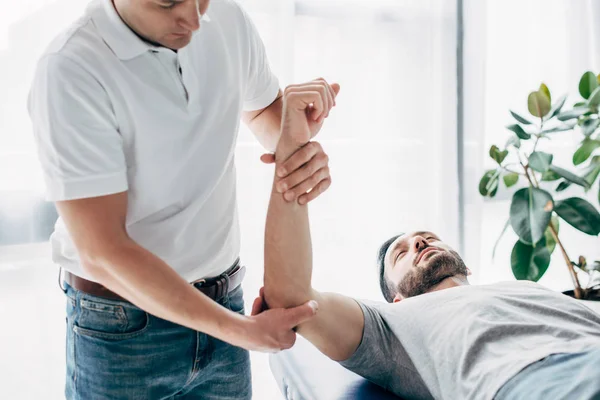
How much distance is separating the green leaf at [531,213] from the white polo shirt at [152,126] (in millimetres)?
1393

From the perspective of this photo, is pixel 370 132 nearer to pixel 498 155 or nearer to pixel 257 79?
pixel 498 155

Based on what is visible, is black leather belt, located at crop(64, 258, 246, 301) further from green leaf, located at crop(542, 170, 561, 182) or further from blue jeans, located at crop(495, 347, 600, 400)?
green leaf, located at crop(542, 170, 561, 182)

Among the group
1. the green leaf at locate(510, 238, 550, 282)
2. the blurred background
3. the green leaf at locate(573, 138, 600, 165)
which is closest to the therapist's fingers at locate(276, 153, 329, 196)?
the blurred background

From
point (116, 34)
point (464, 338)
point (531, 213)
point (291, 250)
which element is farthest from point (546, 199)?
point (116, 34)

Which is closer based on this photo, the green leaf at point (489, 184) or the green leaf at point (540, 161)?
the green leaf at point (540, 161)

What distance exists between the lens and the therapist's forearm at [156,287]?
953 millimetres

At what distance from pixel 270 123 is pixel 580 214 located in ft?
4.96

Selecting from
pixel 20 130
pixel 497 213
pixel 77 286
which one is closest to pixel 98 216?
pixel 77 286

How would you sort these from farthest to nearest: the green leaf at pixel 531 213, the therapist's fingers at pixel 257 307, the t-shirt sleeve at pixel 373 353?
the green leaf at pixel 531 213 < the t-shirt sleeve at pixel 373 353 < the therapist's fingers at pixel 257 307

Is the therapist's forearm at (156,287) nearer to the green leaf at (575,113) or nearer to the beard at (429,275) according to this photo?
the beard at (429,275)

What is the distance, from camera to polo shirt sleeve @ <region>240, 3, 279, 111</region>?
1278 mm

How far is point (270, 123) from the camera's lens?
1381 millimetres

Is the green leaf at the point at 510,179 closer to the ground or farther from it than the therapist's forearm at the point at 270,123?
closer to the ground

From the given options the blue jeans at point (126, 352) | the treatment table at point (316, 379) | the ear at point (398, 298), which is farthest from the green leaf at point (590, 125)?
the blue jeans at point (126, 352)
